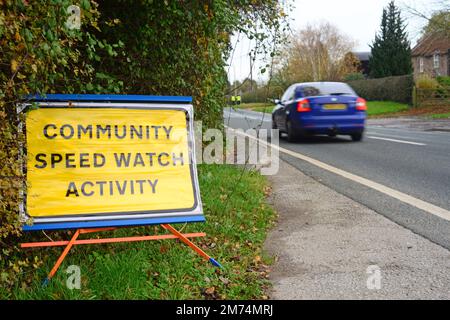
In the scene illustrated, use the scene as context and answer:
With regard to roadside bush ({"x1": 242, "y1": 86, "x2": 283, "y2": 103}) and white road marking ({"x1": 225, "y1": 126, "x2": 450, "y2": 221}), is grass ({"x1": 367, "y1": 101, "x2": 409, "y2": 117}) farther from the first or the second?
roadside bush ({"x1": 242, "y1": 86, "x2": 283, "y2": 103})

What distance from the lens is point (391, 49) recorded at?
48.3 m

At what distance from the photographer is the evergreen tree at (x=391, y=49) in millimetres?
47562

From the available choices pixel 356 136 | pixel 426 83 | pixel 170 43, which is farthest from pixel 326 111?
pixel 426 83

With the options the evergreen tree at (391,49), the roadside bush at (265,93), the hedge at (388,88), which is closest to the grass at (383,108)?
the hedge at (388,88)

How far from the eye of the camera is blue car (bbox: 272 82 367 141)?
1261 centimetres

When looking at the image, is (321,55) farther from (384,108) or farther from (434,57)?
(384,108)

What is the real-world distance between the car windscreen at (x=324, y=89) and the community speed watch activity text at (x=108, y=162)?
9.65m

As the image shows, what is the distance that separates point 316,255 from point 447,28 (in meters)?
34.7

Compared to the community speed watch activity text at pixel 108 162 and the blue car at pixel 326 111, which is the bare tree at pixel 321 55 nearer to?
the blue car at pixel 326 111

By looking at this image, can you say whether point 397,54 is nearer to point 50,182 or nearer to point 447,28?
point 447,28

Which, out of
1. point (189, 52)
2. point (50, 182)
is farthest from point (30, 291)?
point (189, 52)

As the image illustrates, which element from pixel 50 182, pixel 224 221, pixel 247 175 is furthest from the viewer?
pixel 247 175

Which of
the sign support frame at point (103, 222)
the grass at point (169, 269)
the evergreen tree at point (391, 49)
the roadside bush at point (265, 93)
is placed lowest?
the grass at point (169, 269)

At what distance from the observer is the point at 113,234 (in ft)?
12.7
